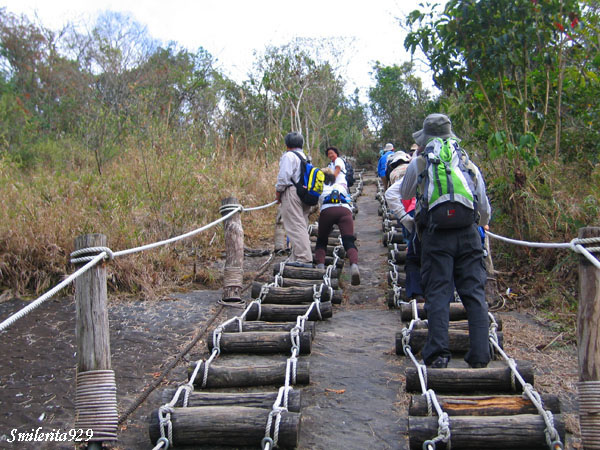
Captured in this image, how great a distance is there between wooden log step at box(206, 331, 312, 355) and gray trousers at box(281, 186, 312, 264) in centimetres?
228

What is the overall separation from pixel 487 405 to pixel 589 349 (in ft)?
1.89

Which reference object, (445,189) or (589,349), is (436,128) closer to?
(445,189)

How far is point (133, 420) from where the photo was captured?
3.15 m

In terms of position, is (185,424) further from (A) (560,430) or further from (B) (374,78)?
(B) (374,78)

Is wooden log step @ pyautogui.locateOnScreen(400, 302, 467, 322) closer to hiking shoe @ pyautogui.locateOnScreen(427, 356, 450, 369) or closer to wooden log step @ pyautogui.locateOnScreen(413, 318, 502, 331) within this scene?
wooden log step @ pyautogui.locateOnScreen(413, 318, 502, 331)

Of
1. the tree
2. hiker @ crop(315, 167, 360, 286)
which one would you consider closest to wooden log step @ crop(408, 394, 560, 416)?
hiker @ crop(315, 167, 360, 286)

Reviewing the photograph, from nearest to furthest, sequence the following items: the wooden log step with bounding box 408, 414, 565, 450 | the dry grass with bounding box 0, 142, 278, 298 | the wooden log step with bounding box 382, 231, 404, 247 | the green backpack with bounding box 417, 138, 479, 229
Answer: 1. the wooden log step with bounding box 408, 414, 565, 450
2. the green backpack with bounding box 417, 138, 479, 229
3. the dry grass with bounding box 0, 142, 278, 298
4. the wooden log step with bounding box 382, 231, 404, 247

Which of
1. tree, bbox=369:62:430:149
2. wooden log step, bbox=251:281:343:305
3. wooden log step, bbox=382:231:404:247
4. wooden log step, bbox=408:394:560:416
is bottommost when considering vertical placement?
wooden log step, bbox=408:394:560:416

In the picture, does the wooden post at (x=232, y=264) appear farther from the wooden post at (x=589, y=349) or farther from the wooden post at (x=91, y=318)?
the wooden post at (x=589, y=349)

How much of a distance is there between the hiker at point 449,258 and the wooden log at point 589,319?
2.67 ft

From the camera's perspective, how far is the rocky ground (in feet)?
9.87

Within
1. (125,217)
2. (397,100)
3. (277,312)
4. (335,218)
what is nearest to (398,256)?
(335,218)

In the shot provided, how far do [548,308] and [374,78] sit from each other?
2578 cm

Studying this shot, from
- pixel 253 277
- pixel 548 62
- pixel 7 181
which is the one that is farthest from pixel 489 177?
pixel 7 181
